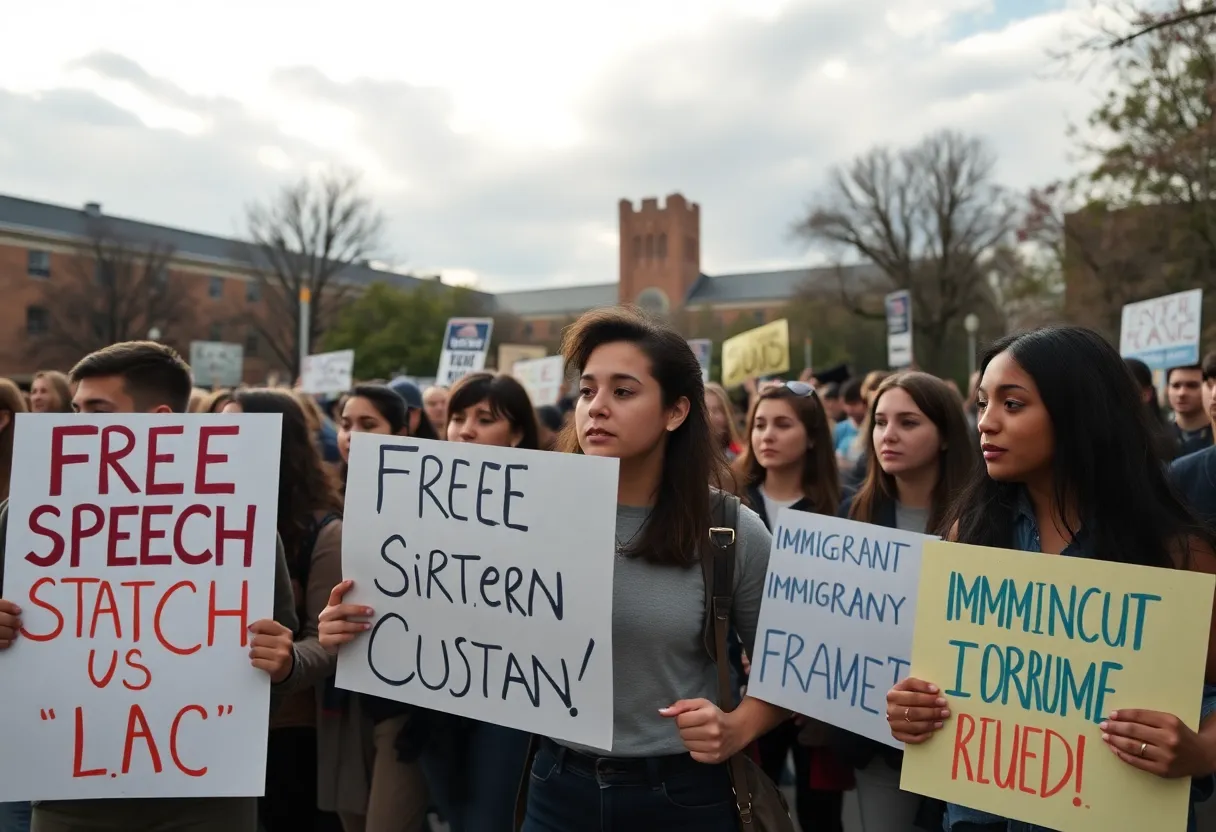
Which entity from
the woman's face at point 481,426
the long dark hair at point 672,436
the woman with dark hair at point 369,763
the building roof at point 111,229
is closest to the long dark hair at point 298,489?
the woman with dark hair at point 369,763

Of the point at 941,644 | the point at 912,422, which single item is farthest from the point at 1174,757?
the point at 912,422

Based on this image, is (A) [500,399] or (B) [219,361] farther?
(B) [219,361]

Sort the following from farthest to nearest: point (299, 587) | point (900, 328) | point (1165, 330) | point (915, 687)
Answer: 1. point (900, 328)
2. point (1165, 330)
3. point (299, 587)
4. point (915, 687)

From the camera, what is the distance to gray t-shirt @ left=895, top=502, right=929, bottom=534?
11.7 feet

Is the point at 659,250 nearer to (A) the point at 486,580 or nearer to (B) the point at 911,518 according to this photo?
(B) the point at 911,518

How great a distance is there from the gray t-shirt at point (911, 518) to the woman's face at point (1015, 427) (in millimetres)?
1514

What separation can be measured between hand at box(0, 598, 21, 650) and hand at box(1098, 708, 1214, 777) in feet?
8.15

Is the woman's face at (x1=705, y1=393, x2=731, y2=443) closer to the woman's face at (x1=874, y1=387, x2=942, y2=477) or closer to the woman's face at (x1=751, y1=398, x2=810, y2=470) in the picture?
the woman's face at (x1=751, y1=398, x2=810, y2=470)

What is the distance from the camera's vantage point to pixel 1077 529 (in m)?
2.11

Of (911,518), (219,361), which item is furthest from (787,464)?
(219,361)

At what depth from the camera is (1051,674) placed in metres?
1.92

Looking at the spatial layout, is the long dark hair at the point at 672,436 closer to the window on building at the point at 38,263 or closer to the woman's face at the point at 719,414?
the woman's face at the point at 719,414

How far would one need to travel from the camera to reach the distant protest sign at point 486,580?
7.18ft

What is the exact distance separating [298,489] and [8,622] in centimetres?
126
